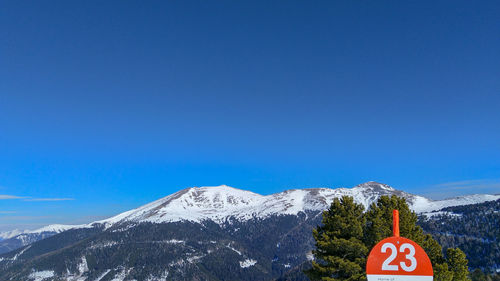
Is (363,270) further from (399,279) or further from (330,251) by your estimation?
(399,279)

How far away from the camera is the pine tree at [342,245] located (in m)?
21.2

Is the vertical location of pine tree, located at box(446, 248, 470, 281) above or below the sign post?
below

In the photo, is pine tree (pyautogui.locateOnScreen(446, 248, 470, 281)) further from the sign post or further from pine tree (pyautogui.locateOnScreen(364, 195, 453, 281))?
the sign post

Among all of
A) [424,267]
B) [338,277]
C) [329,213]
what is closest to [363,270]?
[338,277]

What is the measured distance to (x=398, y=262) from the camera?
688 centimetres

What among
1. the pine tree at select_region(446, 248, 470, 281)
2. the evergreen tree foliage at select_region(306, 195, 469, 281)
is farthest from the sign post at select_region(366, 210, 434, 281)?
the pine tree at select_region(446, 248, 470, 281)

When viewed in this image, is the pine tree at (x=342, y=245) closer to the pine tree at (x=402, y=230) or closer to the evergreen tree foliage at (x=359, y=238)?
the evergreen tree foliage at (x=359, y=238)

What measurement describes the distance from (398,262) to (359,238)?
57.2 feet

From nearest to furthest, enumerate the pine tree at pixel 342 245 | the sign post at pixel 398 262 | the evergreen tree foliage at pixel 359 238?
the sign post at pixel 398 262 < the pine tree at pixel 342 245 < the evergreen tree foliage at pixel 359 238

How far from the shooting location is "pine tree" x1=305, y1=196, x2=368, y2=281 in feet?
69.7

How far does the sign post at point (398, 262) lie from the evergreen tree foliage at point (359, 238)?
49.5 ft

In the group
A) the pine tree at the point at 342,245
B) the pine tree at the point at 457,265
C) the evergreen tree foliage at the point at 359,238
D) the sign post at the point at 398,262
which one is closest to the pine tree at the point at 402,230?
the evergreen tree foliage at the point at 359,238

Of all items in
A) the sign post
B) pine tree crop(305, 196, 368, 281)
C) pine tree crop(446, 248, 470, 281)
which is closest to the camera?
the sign post

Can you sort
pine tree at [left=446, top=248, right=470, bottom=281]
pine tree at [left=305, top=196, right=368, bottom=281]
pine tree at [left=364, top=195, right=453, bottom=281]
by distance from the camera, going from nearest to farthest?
pine tree at [left=305, top=196, right=368, bottom=281] < pine tree at [left=364, top=195, right=453, bottom=281] < pine tree at [left=446, top=248, right=470, bottom=281]
